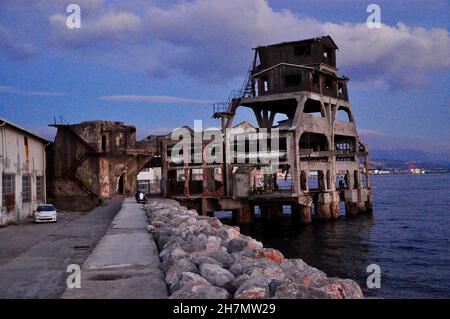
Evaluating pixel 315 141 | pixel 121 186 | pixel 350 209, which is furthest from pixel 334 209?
pixel 121 186

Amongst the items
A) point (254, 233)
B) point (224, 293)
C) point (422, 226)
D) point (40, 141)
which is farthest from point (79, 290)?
point (422, 226)

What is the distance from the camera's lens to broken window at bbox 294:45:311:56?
47281mm

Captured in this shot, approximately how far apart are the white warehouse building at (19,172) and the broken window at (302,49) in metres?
25.7

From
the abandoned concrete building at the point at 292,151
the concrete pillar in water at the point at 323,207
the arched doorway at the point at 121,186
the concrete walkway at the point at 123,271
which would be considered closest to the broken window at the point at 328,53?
the abandoned concrete building at the point at 292,151

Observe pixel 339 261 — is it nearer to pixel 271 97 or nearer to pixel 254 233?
pixel 254 233

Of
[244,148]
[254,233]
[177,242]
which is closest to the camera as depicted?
[177,242]

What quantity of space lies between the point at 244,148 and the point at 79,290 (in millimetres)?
35951

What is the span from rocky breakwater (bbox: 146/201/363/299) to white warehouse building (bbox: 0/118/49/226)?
18.3 metres

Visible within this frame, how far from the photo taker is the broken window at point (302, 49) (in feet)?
155

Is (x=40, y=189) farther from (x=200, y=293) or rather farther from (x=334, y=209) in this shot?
(x=200, y=293)

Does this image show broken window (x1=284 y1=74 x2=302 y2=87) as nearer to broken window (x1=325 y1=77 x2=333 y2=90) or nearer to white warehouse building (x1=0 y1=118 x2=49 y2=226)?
broken window (x1=325 y1=77 x2=333 y2=90)

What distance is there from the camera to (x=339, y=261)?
82.2 ft
